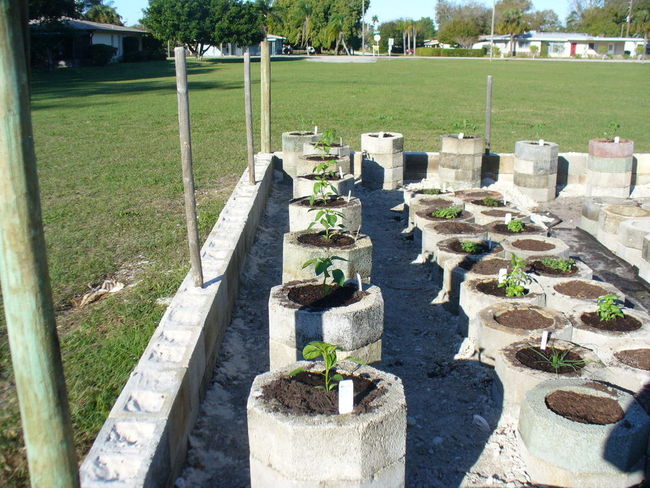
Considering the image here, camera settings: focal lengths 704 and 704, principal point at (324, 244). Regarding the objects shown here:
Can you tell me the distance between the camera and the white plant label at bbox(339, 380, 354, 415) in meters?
3.06

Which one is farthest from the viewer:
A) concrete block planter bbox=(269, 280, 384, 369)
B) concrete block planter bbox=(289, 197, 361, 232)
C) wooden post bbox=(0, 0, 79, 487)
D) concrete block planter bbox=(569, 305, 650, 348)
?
concrete block planter bbox=(289, 197, 361, 232)

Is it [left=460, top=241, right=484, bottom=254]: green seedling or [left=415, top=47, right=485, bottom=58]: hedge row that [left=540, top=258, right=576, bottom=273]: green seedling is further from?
[left=415, top=47, right=485, bottom=58]: hedge row

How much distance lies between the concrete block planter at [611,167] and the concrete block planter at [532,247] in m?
4.31

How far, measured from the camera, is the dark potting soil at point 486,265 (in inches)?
248

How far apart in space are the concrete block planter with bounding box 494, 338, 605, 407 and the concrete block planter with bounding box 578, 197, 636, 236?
4.89m

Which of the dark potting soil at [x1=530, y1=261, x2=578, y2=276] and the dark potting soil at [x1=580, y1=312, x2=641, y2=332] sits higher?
the dark potting soil at [x1=530, y1=261, x2=578, y2=276]

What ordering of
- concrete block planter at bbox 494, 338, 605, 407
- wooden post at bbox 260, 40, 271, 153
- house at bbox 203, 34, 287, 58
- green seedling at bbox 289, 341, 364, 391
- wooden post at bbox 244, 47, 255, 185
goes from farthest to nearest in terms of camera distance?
house at bbox 203, 34, 287, 58 → wooden post at bbox 260, 40, 271, 153 → wooden post at bbox 244, 47, 255, 185 → concrete block planter at bbox 494, 338, 605, 407 → green seedling at bbox 289, 341, 364, 391

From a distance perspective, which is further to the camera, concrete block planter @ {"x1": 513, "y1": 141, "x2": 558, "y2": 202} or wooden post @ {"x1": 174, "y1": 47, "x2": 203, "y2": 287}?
concrete block planter @ {"x1": 513, "y1": 141, "x2": 558, "y2": 202}

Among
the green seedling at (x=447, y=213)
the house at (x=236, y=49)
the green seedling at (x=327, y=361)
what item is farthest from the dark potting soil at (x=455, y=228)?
the house at (x=236, y=49)

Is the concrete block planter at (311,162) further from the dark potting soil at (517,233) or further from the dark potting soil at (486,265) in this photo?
the dark potting soil at (486,265)

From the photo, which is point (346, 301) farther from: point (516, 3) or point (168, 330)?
point (516, 3)

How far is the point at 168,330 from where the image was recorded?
4.36 m

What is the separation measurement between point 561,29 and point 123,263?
120914 millimetres

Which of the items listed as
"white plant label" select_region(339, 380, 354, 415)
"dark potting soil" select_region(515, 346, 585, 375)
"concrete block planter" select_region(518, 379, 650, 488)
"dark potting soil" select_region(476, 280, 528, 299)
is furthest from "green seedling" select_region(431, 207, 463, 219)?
"white plant label" select_region(339, 380, 354, 415)
